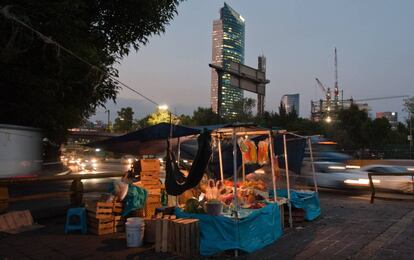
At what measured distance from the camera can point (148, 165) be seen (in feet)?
37.0

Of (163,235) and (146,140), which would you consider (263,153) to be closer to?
(146,140)

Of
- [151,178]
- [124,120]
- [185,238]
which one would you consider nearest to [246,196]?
[185,238]

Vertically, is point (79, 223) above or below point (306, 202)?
below

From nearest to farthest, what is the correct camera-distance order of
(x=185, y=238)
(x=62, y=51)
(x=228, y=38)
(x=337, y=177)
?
(x=185, y=238), (x=62, y=51), (x=337, y=177), (x=228, y=38)

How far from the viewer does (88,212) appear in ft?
32.5

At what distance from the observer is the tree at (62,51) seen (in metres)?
10.8

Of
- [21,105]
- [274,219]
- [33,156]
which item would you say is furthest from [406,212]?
[21,105]

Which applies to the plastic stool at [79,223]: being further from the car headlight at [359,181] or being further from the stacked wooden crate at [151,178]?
the car headlight at [359,181]

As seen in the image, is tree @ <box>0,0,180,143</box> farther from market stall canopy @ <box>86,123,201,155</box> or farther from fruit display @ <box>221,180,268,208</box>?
fruit display @ <box>221,180,268,208</box>

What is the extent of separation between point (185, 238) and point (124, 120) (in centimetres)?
10867

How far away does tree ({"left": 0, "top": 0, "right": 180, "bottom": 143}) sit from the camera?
10.8 meters

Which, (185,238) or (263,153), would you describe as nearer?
(185,238)

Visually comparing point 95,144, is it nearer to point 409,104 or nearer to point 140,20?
point 140,20

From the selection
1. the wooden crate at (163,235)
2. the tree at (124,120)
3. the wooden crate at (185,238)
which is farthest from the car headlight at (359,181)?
the tree at (124,120)
